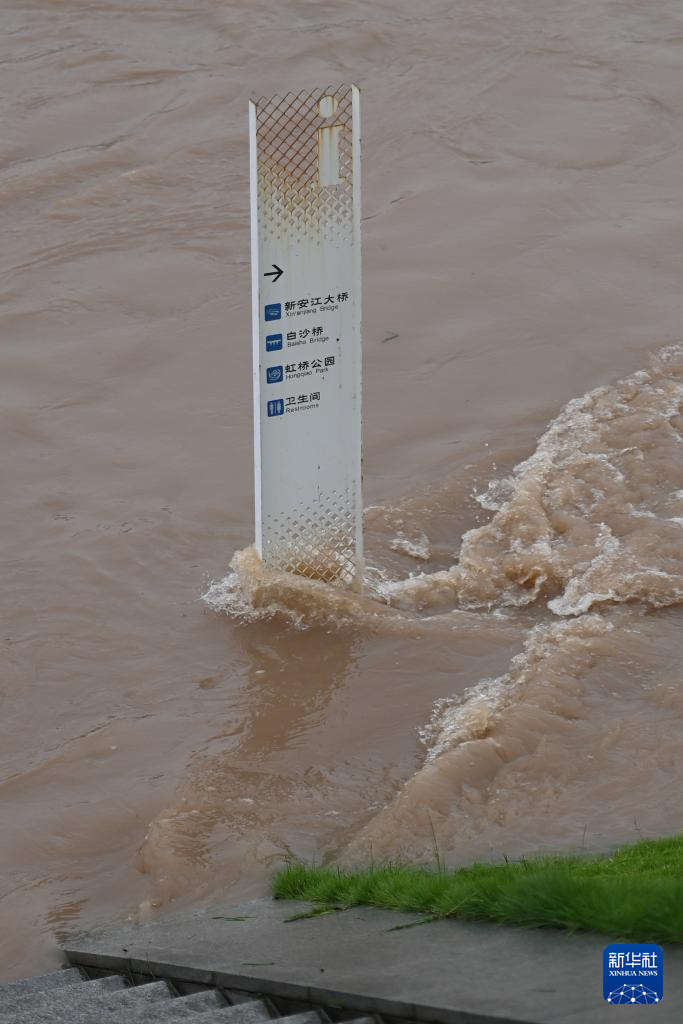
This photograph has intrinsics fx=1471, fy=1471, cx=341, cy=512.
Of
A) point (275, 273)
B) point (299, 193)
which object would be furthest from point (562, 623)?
point (299, 193)

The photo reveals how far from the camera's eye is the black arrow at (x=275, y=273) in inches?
301

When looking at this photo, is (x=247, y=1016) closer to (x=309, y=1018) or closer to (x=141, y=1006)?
(x=309, y=1018)

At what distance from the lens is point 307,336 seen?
7.89 meters

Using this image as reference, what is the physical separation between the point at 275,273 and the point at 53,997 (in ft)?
12.9

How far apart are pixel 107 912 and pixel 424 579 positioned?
10.7ft

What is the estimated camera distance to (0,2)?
20.1 m

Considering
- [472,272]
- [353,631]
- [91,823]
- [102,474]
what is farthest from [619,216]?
[91,823]

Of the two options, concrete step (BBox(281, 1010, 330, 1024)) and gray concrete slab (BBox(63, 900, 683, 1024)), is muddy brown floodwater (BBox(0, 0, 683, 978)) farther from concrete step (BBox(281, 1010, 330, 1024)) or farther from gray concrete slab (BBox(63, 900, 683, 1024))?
concrete step (BBox(281, 1010, 330, 1024))

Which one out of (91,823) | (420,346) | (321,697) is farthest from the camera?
(420,346)

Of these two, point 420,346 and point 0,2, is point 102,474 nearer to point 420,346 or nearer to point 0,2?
point 420,346

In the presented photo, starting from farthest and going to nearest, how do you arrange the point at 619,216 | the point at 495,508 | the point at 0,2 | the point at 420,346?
1. the point at 0,2
2. the point at 619,216
3. the point at 420,346
4. the point at 495,508

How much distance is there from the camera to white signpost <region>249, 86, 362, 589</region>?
7.57 metres

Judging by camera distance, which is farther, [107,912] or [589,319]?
[589,319]

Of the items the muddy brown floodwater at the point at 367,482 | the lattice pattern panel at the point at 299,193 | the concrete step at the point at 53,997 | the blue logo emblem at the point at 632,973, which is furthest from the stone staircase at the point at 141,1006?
the lattice pattern panel at the point at 299,193
